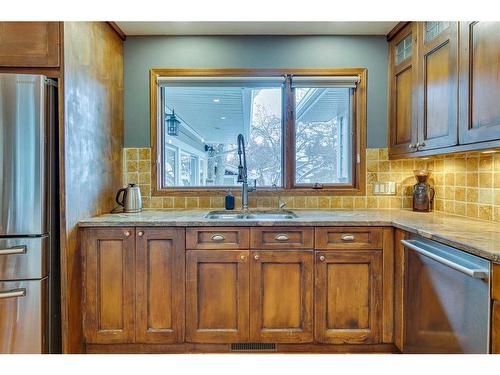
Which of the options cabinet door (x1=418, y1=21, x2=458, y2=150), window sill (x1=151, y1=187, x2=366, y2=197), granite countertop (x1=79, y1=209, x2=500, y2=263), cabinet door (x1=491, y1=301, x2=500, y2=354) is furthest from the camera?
window sill (x1=151, y1=187, x2=366, y2=197)

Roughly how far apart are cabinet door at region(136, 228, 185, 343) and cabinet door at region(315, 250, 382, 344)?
899 mm

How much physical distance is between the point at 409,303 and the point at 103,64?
2.65m

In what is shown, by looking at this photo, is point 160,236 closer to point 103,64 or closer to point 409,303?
point 103,64

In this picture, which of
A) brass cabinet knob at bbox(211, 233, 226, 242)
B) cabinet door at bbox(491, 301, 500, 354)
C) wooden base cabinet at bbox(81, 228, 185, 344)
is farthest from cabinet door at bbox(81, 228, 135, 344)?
cabinet door at bbox(491, 301, 500, 354)

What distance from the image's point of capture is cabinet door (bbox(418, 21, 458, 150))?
5.67 feet

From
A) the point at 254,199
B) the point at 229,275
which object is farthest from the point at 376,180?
the point at 229,275

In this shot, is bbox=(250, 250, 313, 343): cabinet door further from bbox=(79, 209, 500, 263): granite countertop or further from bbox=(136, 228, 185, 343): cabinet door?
bbox=(136, 228, 185, 343): cabinet door

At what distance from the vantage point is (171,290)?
1940 millimetres

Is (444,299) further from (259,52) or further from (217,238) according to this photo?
(259,52)

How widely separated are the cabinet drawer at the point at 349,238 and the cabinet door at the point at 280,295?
13 cm

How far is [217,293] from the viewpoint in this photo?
1942 mm

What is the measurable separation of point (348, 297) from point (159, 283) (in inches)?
48.6

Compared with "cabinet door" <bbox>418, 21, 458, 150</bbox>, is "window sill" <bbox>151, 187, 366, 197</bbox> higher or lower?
lower

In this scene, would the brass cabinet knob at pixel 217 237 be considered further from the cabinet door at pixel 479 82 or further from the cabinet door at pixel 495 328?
the cabinet door at pixel 479 82
